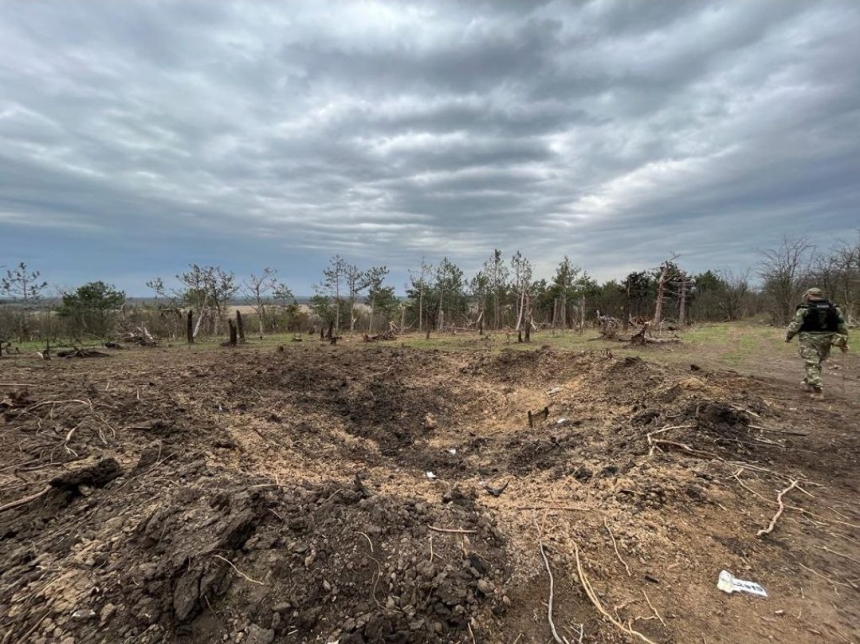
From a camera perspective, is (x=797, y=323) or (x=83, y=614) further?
(x=797, y=323)

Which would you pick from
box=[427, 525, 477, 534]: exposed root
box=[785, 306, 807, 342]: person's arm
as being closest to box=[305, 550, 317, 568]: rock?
box=[427, 525, 477, 534]: exposed root

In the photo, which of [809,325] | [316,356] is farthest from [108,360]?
[809,325]

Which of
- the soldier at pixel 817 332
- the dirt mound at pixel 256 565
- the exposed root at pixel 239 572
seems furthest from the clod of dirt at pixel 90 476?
the soldier at pixel 817 332

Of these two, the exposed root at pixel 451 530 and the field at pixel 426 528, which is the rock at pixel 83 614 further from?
the exposed root at pixel 451 530

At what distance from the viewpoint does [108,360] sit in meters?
10.2

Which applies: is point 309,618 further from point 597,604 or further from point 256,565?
point 597,604

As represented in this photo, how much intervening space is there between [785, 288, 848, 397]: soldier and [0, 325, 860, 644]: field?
0.61 meters

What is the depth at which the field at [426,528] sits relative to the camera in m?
1.97

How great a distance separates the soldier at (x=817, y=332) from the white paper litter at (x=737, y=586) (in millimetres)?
5287

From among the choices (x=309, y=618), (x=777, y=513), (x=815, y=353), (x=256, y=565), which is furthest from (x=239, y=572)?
(x=815, y=353)

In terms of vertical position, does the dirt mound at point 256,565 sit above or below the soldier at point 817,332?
below

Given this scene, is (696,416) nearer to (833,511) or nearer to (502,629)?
(833,511)

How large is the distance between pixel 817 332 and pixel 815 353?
349 mm

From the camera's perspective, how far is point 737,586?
2.28m
